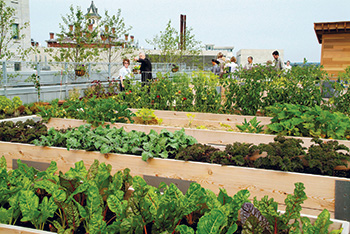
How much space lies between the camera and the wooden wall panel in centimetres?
1220

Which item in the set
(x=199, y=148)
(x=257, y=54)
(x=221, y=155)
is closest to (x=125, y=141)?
(x=199, y=148)

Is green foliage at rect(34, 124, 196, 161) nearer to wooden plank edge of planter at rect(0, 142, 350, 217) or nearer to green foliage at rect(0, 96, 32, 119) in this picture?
wooden plank edge of planter at rect(0, 142, 350, 217)

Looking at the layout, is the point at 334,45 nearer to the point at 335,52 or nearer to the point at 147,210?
the point at 335,52

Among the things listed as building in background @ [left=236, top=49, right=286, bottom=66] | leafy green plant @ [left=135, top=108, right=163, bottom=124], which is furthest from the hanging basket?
building in background @ [left=236, top=49, right=286, bottom=66]

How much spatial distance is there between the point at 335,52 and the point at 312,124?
1005 centimetres

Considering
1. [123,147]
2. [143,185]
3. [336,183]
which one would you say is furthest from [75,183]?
[336,183]

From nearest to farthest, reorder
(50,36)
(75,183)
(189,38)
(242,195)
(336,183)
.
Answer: (242,195), (75,183), (336,183), (189,38), (50,36)

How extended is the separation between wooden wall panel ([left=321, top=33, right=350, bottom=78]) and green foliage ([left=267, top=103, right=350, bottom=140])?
9294mm

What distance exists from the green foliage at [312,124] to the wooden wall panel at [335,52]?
929cm

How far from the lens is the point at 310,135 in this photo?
3941 millimetres

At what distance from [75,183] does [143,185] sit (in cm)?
56

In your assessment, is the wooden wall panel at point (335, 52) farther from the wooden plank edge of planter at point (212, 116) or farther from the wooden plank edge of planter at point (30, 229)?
the wooden plank edge of planter at point (30, 229)

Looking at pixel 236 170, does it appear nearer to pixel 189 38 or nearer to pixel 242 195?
pixel 242 195

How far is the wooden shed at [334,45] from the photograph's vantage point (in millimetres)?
12141
